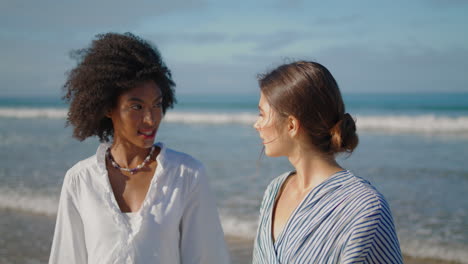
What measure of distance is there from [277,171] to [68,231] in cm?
679

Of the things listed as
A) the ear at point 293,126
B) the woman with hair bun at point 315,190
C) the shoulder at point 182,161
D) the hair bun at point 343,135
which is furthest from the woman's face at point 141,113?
the hair bun at point 343,135

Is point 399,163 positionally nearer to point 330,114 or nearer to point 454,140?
point 454,140

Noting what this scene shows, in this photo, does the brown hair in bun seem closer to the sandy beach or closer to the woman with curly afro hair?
the woman with curly afro hair

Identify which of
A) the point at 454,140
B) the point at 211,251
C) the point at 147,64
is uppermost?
the point at 147,64

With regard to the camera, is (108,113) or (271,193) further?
(108,113)

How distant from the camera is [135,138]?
2.43m

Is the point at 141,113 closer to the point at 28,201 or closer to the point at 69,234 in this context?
the point at 69,234

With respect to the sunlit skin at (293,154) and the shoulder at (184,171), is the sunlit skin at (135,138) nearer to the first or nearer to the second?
the shoulder at (184,171)

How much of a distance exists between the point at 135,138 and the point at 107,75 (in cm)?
37

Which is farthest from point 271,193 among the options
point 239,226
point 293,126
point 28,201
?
point 28,201

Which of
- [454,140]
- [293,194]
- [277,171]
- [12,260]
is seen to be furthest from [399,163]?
[293,194]

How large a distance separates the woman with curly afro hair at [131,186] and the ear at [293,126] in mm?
603

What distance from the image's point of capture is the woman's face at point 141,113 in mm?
2393

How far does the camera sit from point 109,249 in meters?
2.30
